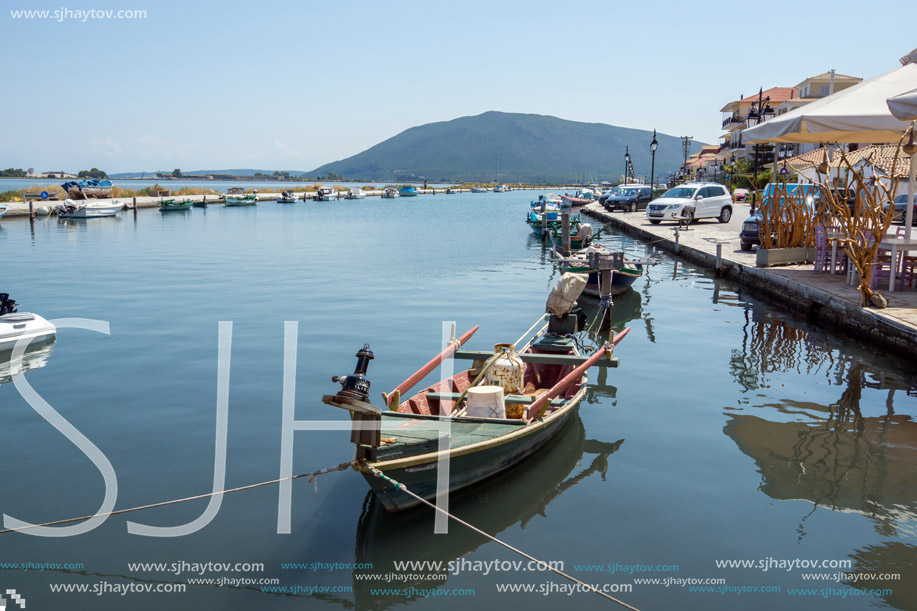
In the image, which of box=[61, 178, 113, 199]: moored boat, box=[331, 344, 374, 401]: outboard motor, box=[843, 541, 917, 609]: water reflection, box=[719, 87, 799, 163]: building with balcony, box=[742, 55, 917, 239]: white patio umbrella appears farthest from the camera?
box=[719, 87, 799, 163]: building with balcony

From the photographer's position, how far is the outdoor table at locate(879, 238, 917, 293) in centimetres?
1402

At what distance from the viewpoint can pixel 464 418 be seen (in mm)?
7777

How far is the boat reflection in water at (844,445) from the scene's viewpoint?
7.13 metres

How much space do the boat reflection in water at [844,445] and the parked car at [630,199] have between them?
3688 cm

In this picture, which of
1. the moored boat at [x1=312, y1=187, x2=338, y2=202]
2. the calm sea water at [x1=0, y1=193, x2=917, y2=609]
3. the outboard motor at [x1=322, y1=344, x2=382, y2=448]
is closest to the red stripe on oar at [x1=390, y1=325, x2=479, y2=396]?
the calm sea water at [x1=0, y1=193, x2=917, y2=609]

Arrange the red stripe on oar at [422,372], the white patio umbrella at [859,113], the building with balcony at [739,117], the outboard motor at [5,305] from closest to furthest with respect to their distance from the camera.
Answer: the red stripe on oar at [422,372] → the white patio umbrella at [859,113] → the outboard motor at [5,305] → the building with balcony at [739,117]

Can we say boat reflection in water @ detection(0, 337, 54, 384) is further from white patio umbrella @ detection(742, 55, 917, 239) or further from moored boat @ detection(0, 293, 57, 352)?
white patio umbrella @ detection(742, 55, 917, 239)

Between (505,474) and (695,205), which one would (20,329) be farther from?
(695,205)

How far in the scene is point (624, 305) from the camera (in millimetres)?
19703

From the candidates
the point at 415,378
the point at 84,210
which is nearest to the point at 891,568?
the point at 415,378

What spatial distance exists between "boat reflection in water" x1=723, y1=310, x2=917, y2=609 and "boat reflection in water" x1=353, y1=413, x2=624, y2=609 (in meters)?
2.25

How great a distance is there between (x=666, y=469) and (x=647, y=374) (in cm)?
429

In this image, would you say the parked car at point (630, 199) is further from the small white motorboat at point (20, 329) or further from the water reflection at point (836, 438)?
the small white motorboat at point (20, 329)

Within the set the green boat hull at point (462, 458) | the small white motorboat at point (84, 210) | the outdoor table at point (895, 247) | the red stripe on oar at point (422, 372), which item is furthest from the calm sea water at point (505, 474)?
the small white motorboat at point (84, 210)
